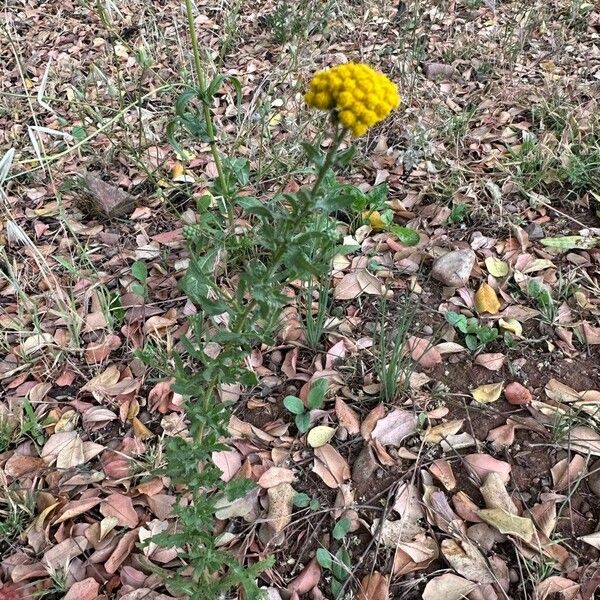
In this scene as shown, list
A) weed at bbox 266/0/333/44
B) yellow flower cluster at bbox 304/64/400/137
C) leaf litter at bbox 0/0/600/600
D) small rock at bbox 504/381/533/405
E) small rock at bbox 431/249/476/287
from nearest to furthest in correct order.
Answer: yellow flower cluster at bbox 304/64/400/137 → leaf litter at bbox 0/0/600/600 → small rock at bbox 504/381/533/405 → small rock at bbox 431/249/476/287 → weed at bbox 266/0/333/44

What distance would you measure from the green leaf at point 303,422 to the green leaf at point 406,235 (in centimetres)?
79

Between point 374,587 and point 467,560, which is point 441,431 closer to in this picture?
point 467,560

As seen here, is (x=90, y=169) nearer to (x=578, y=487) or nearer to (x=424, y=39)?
(x=424, y=39)

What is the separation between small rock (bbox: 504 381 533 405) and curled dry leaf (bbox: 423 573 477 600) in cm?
54

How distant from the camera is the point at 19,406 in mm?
1899

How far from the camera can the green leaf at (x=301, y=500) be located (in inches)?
65.1

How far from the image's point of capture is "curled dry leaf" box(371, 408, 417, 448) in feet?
5.72

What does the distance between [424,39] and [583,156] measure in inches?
44.3

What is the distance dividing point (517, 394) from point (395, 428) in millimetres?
376

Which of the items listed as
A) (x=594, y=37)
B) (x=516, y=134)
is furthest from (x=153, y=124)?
(x=594, y=37)

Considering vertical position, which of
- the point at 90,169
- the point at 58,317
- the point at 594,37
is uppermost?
the point at 594,37

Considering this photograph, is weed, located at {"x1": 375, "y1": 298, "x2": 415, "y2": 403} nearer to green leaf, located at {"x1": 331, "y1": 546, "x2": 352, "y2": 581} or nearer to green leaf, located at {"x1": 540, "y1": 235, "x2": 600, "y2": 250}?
green leaf, located at {"x1": 331, "y1": 546, "x2": 352, "y2": 581}

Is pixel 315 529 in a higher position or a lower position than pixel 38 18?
A: lower

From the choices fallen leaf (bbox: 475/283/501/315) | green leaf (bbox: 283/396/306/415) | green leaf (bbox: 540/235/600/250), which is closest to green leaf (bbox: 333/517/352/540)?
green leaf (bbox: 283/396/306/415)
